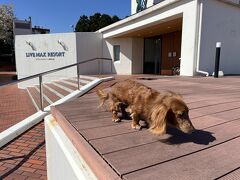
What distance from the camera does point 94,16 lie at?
36.0 m

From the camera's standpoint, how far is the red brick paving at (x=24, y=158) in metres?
3.08

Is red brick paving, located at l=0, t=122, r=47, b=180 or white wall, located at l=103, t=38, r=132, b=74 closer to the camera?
red brick paving, located at l=0, t=122, r=47, b=180

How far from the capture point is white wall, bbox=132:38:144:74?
1499 cm

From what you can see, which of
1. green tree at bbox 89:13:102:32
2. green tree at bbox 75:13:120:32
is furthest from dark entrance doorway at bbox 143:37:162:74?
green tree at bbox 89:13:102:32

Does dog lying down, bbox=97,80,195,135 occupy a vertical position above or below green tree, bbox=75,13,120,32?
below

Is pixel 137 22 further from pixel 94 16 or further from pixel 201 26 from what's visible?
pixel 94 16

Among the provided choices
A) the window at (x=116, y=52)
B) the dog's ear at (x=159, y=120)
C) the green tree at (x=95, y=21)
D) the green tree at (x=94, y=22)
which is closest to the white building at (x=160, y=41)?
the window at (x=116, y=52)

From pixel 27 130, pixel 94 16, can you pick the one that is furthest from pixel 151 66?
pixel 94 16

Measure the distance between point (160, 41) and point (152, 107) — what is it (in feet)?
44.1

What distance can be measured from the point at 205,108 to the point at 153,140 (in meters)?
1.18

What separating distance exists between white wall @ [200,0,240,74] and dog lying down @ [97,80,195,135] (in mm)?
6460

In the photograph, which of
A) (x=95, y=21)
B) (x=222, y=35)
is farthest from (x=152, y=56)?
(x=95, y=21)

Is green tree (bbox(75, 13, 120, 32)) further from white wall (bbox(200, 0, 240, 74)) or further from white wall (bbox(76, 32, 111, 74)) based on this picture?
white wall (bbox(200, 0, 240, 74))

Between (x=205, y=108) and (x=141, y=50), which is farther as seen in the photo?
(x=141, y=50)
